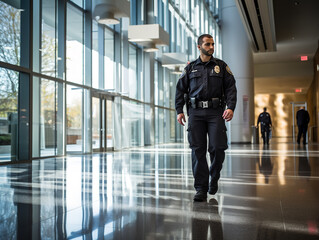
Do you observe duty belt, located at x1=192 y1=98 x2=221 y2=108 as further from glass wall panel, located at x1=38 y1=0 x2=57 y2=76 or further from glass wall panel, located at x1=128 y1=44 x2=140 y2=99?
glass wall panel, located at x1=128 y1=44 x2=140 y2=99

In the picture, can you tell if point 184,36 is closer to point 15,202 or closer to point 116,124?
point 116,124

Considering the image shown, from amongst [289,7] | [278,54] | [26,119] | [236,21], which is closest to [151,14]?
[289,7]

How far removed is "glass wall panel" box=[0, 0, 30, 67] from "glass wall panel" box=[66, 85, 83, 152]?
2773 millimetres

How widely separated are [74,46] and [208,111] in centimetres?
1035

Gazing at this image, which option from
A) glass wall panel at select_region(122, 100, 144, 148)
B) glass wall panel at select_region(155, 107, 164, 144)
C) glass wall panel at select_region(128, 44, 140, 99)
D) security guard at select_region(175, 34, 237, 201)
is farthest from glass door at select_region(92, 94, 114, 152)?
security guard at select_region(175, 34, 237, 201)

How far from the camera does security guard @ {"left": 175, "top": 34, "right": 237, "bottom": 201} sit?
3.86m

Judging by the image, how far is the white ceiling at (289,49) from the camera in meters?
17.9

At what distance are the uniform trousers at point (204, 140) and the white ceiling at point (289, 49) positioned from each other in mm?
11004

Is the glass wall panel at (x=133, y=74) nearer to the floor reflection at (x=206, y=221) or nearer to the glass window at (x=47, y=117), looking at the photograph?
the glass window at (x=47, y=117)

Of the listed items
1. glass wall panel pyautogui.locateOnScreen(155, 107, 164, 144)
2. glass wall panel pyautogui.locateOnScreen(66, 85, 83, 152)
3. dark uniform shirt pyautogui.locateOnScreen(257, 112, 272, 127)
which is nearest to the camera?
glass wall panel pyautogui.locateOnScreen(66, 85, 83, 152)

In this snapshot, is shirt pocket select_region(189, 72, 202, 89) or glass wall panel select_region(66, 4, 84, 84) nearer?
shirt pocket select_region(189, 72, 202, 89)

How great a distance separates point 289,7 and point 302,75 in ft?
48.2

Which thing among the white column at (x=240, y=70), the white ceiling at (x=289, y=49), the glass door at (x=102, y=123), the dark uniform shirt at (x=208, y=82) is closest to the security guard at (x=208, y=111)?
the dark uniform shirt at (x=208, y=82)

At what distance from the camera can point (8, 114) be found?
9773mm
